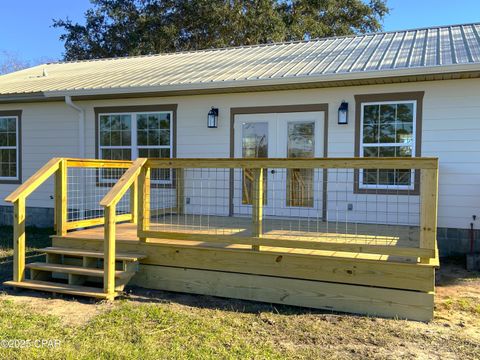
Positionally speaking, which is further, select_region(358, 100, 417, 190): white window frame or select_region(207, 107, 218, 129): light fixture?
select_region(207, 107, 218, 129): light fixture

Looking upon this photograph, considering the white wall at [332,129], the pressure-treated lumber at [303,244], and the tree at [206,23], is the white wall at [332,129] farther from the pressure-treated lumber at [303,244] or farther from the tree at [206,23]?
the tree at [206,23]

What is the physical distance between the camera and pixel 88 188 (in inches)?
369

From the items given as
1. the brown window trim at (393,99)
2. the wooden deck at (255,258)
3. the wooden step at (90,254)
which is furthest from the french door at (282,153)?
the wooden step at (90,254)

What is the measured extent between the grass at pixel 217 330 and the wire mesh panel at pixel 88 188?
422 centimetres

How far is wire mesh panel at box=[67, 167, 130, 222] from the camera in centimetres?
911

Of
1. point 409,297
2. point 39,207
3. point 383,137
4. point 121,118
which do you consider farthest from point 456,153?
point 39,207

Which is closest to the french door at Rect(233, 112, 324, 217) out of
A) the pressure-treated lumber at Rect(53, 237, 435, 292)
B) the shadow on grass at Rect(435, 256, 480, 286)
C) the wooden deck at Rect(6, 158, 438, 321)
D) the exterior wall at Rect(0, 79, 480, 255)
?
the exterior wall at Rect(0, 79, 480, 255)

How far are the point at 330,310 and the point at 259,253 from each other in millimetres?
949

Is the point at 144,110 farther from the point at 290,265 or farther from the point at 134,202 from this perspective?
the point at 290,265

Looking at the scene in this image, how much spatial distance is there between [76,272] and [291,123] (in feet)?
14.6

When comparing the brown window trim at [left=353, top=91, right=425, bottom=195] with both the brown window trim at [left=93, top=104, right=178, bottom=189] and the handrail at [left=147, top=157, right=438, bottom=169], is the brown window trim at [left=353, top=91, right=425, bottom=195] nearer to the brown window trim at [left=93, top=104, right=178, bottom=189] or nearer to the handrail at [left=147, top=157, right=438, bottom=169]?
the handrail at [left=147, top=157, right=438, bottom=169]

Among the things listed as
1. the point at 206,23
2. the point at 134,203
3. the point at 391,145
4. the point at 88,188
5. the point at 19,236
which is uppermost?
the point at 206,23

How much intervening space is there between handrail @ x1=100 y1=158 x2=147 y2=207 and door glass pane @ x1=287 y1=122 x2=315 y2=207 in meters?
3.28

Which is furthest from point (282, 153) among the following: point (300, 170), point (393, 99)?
point (393, 99)
